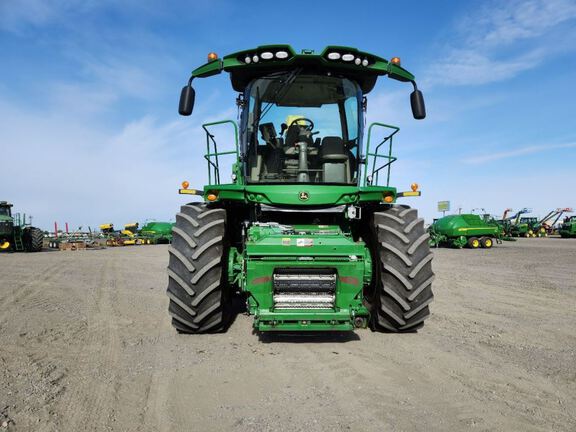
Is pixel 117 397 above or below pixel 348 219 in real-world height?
below

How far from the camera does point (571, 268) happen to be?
12570 millimetres

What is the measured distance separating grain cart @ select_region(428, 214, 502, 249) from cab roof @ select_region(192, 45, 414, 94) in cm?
2072

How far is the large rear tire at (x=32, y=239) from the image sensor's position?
2359 cm

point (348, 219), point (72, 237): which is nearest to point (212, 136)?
point (348, 219)

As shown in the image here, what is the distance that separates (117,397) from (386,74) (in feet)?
14.2

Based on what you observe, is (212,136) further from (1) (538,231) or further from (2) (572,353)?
(1) (538,231)

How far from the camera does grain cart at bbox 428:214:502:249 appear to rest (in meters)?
23.8

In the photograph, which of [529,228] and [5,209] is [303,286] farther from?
[529,228]

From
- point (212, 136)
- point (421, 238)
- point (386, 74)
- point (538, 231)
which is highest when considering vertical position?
point (386, 74)

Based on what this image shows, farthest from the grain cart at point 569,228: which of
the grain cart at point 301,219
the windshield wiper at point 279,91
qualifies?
the windshield wiper at point 279,91

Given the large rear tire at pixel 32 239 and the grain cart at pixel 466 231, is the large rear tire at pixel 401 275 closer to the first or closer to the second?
the grain cart at pixel 466 231

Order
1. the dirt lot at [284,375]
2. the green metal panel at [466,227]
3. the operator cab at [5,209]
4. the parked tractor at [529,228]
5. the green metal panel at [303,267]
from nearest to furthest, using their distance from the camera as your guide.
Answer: the dirt lot at [284,375] → the green metal panel at [303,267] → the operator cab at [5,209] → the green metal panel at [466,227] → the parked tractor at [529,228]

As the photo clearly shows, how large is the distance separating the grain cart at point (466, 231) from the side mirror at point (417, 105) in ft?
67.0

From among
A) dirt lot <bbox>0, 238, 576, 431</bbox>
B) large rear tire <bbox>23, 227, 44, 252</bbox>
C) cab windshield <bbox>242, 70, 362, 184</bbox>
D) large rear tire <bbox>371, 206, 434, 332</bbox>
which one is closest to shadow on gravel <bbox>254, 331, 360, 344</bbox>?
dirt lot <bbox>0, 238, 576, 431</bbox>
